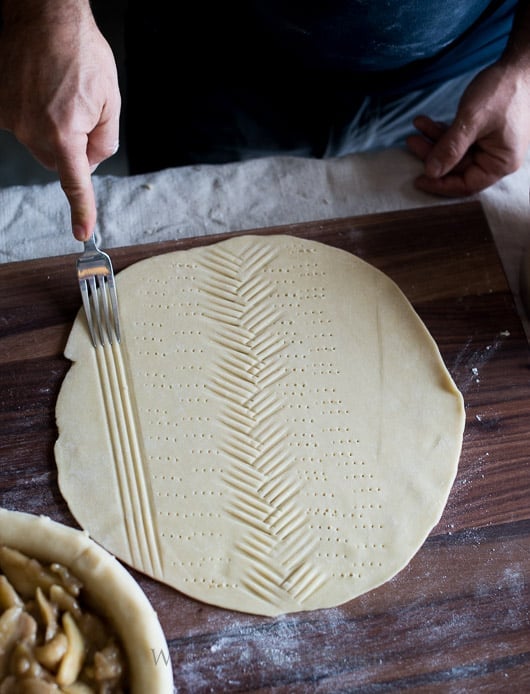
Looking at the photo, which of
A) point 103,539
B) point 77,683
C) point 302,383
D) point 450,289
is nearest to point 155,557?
point 103,539

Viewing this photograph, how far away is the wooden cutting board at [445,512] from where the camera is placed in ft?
4.66

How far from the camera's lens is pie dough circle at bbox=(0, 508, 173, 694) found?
52.0 inches

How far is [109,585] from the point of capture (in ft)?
4.48

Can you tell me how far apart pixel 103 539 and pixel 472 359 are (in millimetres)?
892

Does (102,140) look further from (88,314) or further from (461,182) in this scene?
(461,182)

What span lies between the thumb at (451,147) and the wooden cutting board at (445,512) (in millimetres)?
115

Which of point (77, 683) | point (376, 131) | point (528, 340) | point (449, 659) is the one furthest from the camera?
point (376, 131)

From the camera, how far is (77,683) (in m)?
1.28

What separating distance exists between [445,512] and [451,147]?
3.02 ft

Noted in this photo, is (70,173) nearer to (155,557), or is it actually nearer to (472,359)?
(155,557)

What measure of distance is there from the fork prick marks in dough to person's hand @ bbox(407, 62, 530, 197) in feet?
1.71

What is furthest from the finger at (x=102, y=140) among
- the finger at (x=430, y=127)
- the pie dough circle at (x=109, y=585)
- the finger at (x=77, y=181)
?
the finger at (x=430, y=127)

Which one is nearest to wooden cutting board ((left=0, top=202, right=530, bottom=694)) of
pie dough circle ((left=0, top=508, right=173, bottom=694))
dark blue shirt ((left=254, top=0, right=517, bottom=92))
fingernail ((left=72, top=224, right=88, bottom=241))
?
pie dough circle ((left=0, top=508, right=173, bottom=694))

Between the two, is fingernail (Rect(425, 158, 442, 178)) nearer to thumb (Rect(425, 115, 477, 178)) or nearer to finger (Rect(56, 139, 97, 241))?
thumb (Rect(425, 115, 477, 178))
